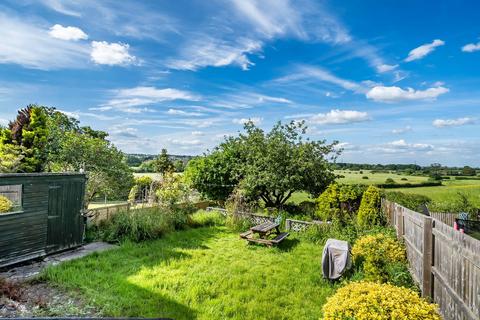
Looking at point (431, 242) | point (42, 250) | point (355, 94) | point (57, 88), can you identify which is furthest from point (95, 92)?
point (431, 242)

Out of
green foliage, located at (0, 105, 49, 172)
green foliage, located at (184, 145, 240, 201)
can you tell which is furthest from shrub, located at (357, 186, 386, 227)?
green foliage, located at (0, 105, 49, 172)

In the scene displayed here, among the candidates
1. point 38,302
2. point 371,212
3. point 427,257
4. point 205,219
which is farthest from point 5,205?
point 371,212

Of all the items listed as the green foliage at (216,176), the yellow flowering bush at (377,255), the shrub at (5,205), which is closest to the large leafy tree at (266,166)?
the green foliage at (216,176)

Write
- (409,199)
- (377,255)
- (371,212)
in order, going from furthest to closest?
1. (409,199)
2. (371,212)
3. (377,255)

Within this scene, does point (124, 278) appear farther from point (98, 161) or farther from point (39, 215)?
point (98, 161)

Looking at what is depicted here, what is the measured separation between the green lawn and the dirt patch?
220mm

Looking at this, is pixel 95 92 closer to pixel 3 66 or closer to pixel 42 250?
pixel 3 66

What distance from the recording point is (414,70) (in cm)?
1066

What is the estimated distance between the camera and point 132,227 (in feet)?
31.1

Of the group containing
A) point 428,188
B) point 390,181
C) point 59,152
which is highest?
point 59,152

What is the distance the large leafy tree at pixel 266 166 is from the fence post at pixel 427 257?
28.7ft

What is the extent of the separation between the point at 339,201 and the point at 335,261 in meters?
5.76

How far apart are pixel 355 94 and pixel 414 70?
4.49 m

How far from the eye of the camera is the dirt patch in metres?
4.58
